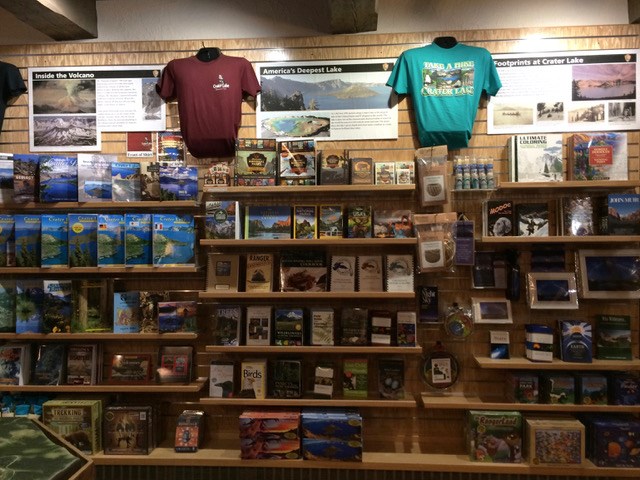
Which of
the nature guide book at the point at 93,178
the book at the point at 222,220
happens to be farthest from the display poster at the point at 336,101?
the nature guide book at the point at 93,178

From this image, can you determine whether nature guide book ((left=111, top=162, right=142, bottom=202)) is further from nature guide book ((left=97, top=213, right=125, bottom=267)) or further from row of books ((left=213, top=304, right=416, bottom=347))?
row of books ((left=213, top=304, right=416, bottom=347))

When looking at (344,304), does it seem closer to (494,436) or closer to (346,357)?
(346,357)

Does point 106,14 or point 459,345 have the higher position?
point 106,14

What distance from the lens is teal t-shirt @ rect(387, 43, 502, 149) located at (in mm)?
3000

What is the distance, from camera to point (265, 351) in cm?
301

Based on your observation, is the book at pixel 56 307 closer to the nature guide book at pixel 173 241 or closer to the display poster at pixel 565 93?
the nature guide book at pixel 173 241

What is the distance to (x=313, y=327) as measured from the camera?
3047mm

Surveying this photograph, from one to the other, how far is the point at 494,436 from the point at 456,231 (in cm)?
136

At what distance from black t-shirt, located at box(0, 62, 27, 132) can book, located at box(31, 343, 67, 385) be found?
5.62 feet

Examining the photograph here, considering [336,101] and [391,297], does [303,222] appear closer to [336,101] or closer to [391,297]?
[391,297]

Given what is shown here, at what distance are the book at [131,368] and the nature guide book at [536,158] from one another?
114 inches

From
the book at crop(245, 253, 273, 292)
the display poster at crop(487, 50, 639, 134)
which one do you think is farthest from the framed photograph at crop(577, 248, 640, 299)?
the book at crop(245, 253, 273, 292)

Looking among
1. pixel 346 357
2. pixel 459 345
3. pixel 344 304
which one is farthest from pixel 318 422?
pixel 459 345

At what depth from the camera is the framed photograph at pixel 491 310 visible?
9.97 feet
